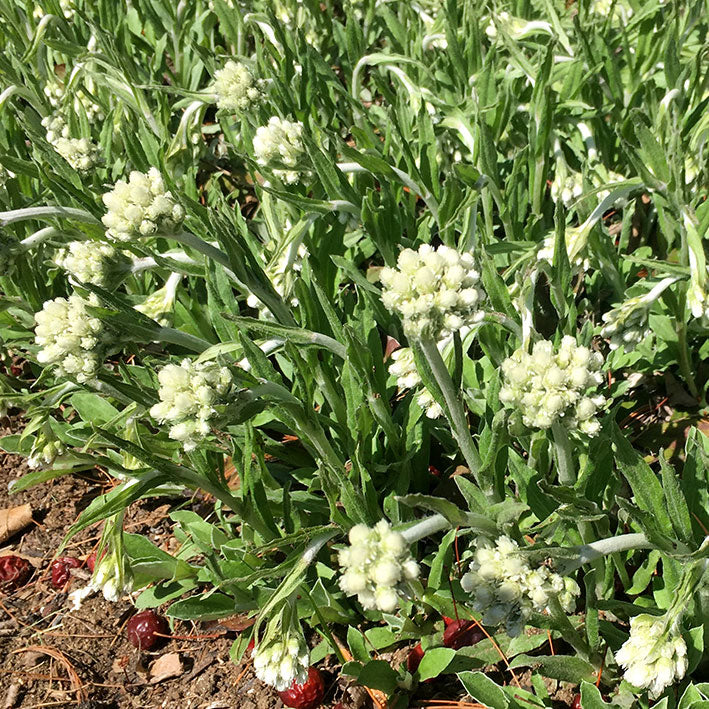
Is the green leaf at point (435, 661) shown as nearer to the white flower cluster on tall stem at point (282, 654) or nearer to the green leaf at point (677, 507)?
the white flower cluster on tall stem at point (282, 654)

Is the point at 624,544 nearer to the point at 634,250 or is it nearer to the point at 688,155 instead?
the point at 688,155

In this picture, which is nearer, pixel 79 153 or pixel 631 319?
pixel 631 319

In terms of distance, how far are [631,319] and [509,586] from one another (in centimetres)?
107

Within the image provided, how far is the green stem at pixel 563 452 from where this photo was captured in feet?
5.84

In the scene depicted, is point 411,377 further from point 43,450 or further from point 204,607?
point 43,450

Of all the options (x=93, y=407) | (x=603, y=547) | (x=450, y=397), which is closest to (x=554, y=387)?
(x=450, y=397)

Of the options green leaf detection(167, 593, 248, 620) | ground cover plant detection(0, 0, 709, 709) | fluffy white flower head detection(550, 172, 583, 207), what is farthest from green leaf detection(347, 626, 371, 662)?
fluffy white flower head detection(550, 172, 583, 207)

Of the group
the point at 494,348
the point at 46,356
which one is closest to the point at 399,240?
the point at 494,348

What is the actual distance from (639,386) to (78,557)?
7.20 feet

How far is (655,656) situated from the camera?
5.48 feet

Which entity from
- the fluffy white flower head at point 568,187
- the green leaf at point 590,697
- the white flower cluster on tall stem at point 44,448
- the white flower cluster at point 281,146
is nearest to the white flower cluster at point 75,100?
the white flower cluster at point 281,146

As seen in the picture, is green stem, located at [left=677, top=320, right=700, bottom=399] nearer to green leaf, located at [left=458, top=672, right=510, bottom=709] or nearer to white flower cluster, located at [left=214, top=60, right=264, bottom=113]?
green leaf, located at [left=458, top=672, right=510, bottom=709]

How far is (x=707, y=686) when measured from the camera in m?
1.85

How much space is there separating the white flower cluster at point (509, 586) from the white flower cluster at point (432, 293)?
0.46m
